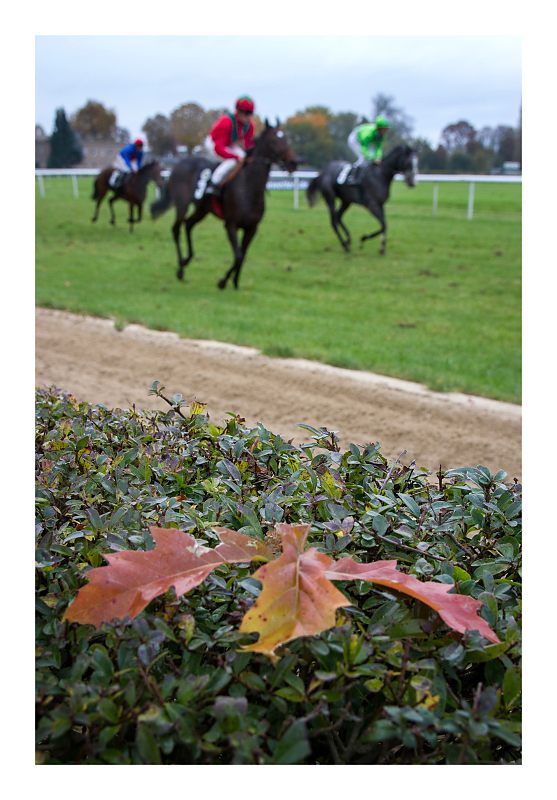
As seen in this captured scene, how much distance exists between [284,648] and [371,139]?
1558 cm

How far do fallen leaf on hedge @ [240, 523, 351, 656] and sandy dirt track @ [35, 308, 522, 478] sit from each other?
3.50 m

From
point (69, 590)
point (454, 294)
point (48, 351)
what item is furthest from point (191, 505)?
point (454, 294)

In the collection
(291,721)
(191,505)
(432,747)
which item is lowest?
(432,747)

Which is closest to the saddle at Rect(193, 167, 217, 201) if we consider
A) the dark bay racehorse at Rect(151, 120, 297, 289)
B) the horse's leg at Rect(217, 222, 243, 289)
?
the dark bay racehorse at Rect(151, 120, 297, 289)

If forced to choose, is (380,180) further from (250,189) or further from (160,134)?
(160,134)

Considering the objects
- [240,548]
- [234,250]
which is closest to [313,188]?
[234,250]

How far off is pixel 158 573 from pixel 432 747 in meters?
0.51

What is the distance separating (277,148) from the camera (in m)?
10.3

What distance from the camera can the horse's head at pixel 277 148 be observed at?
10328mm

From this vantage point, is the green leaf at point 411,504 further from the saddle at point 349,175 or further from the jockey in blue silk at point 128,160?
the jockey in blue silk at point 128,160

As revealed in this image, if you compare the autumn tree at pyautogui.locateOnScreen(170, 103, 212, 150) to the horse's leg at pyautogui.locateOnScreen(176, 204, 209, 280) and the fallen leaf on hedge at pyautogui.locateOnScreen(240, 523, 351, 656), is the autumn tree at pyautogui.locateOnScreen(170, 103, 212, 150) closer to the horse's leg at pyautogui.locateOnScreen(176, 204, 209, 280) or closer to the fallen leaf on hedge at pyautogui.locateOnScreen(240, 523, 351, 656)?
the horse's leg at pyautogui.locateOnScreen(176, 204, 209, 280)

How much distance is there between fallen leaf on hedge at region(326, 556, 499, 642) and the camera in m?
1.19

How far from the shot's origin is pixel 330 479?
1.79m

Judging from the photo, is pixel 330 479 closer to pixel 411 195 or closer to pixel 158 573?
pixel 158 573
